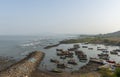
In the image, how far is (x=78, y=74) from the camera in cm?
5578

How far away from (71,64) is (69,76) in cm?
1813

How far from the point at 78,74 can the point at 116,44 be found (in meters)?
100

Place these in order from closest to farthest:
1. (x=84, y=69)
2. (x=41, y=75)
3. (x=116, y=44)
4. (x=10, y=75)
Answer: (x=10, y=75), (x=41, y=75), (x=84, y=69), (x=116, y=44)

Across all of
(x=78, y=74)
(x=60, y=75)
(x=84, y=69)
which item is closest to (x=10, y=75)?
(x=60, y=75)

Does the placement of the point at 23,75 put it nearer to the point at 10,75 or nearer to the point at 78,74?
the point at 10,75

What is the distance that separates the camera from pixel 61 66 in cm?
6556

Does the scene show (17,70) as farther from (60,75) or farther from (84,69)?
(84,69)

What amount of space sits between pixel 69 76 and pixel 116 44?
104 m

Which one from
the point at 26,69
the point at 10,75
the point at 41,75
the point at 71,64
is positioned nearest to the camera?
the point at 10,75

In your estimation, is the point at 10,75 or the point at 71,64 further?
the point at 71,64

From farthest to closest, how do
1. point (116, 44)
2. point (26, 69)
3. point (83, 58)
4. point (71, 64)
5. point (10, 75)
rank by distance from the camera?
point (116, 44)
point (83, 58)
point (71, 64)
point (26, 69)
point (10, 75)

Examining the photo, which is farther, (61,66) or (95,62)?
(95,62)

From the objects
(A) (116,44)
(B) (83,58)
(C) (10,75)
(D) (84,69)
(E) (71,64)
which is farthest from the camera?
(A) (116,44)

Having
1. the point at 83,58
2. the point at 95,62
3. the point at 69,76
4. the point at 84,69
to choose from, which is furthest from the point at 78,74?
the point at 83,58
